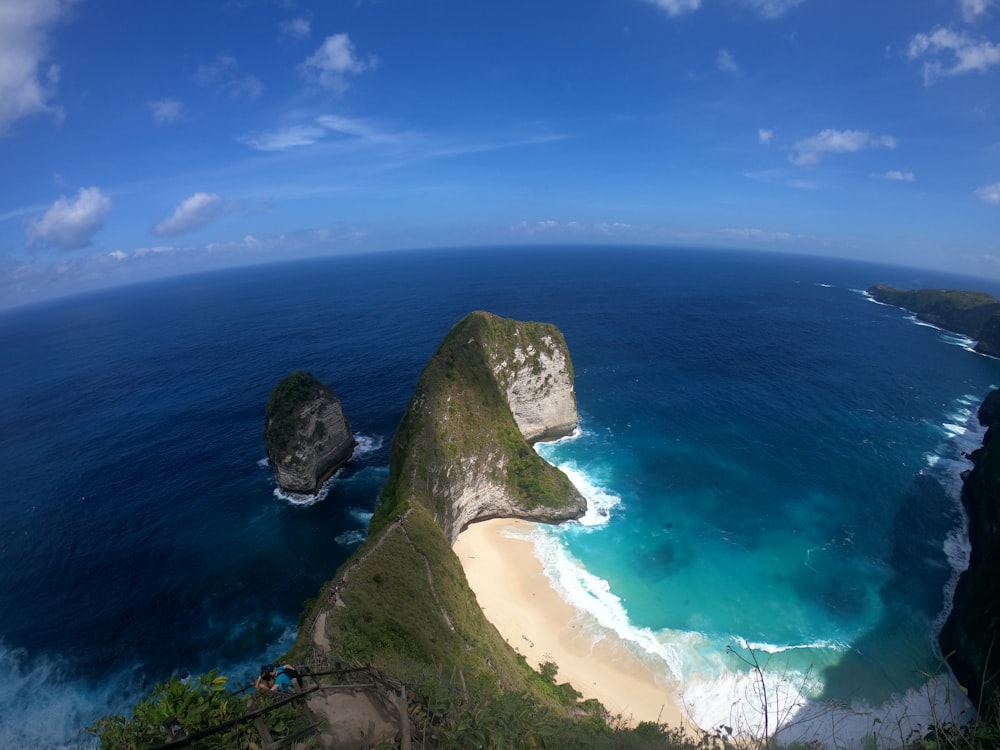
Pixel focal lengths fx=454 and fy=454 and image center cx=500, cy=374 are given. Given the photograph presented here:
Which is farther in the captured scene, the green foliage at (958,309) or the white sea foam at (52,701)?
the green foliage at (958,309)

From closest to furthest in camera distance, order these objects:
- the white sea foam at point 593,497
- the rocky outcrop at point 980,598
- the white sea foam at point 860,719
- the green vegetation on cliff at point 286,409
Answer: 1. the white sea foam at point 860,719
2. the rocky outcrop at point 980,598
3. the white sea foam at point 593,497
4. the green vegetation on cliff at point 286,409

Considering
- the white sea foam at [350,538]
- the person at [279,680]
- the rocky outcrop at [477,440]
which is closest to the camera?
the person at [279,680]

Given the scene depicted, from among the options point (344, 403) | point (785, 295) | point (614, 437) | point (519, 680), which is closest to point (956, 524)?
point (614, 437)

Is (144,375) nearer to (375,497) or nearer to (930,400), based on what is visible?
(375,497)

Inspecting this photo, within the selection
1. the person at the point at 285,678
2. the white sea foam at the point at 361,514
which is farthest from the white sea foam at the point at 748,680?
the person at the point at 285,678

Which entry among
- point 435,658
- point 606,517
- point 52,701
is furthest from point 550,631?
point 52,701

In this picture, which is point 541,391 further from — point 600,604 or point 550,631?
point 550,631

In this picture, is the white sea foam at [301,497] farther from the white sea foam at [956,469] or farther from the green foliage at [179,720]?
the white sea foam at [956,469]
